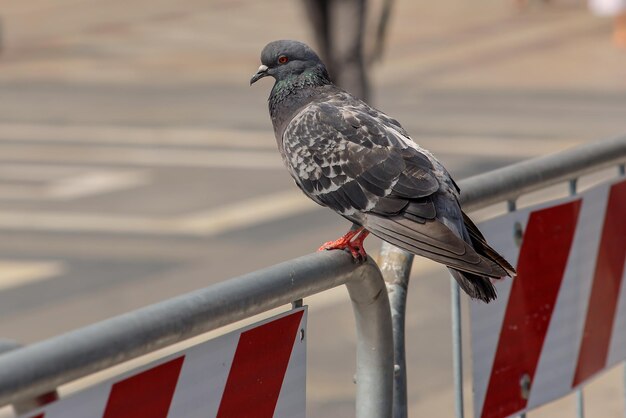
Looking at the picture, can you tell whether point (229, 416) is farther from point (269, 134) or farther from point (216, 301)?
point (269, 134)

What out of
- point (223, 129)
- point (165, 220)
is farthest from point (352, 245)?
point (223, 129)

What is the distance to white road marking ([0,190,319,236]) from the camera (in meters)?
11.7

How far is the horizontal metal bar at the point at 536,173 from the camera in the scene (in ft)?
12.3

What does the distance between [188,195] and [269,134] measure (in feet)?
12.2

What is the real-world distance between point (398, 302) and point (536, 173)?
678mm

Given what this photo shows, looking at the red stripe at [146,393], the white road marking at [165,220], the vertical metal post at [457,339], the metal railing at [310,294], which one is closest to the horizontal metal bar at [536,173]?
the metal railing at [310,294]

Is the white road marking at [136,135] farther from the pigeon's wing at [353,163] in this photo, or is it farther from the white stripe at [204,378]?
the white stripe at [204,378]

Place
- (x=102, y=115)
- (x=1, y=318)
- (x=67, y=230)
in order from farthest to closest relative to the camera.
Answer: (x=102, y=115)
(x=67, y=230)
(x=1, y=318)

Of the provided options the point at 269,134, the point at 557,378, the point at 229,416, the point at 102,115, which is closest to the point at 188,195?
the point at 269,134

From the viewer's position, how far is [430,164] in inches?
142

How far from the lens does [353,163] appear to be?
3.81m

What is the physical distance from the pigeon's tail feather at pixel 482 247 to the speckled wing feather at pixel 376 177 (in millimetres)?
42

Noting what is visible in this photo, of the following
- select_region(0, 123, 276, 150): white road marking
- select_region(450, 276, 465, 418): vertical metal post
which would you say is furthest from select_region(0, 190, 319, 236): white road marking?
select_region(450, 276, 465, 418): vertical metal post

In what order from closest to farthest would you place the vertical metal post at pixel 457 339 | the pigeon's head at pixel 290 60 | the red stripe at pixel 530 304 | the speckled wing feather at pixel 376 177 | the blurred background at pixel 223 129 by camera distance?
the speckled wing feather at pixel 376 177 → the vertical metal post at pixel 457 339 → the red stripe at pixel 530 304 → the pigeon's head at pixel 290 60 → the blurred background at pixel 223 129
